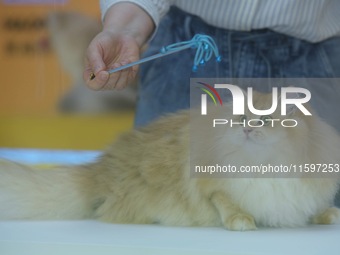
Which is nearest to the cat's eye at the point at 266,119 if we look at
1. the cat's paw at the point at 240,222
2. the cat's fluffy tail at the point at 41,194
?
the cat's paw at the point at 240,222

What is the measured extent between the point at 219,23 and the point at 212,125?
1.06 feet

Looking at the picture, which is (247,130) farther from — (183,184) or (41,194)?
(41,194)

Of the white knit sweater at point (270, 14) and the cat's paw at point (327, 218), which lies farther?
the white knit sweater at point (270, 14)

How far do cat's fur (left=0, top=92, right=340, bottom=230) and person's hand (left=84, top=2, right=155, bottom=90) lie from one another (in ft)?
0.34

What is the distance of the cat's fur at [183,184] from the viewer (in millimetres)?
882

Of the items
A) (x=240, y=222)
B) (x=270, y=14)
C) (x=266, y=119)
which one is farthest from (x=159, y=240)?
(x=270, y=14)

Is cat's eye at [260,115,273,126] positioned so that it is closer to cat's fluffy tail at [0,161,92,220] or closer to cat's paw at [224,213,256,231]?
cat's paw at [224,213,256,231]

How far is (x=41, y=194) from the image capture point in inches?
38.1

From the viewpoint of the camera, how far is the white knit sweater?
1.13 m

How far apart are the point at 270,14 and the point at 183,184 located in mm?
390

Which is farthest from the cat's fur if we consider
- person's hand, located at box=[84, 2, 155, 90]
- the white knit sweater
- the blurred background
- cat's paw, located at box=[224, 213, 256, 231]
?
the blurred background

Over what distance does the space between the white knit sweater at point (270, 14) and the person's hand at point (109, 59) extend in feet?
0.36

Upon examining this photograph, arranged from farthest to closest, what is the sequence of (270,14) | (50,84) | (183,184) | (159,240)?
(50,84), (270,14), (183,184), (159,240)

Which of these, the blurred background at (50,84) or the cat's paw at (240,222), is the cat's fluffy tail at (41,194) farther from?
the blurred background at (50,84)
